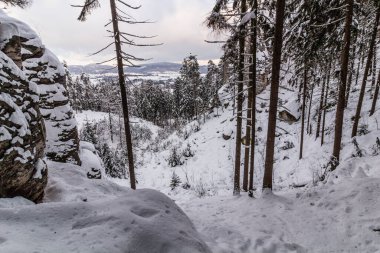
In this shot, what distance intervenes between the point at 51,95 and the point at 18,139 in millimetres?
6324

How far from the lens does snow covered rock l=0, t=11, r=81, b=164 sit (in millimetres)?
11594

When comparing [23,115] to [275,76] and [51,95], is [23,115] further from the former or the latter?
[275,76]

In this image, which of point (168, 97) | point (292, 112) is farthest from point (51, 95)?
point (168, 97)

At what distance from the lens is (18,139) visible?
6492mm

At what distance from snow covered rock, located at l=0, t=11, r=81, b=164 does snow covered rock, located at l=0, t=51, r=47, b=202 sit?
4456 millimetres

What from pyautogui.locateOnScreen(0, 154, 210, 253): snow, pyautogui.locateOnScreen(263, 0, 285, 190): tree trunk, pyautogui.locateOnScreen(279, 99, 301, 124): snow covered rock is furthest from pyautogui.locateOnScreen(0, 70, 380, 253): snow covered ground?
pyautogui.locateOnScreen(279, 99, 301, 124): snow covered rock

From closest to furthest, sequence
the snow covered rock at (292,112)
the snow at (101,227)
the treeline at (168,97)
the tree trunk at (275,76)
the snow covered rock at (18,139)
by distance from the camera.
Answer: the snow at (101,227) → the snow covered rock at (18,139) → the tree trunk at (275,76) → the snow covered rock at (292,112) → the treeline at (168,97)

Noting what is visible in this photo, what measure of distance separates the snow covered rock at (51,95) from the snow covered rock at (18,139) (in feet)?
14.6

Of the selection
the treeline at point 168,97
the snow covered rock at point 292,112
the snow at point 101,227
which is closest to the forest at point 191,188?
the snow at point 101,227

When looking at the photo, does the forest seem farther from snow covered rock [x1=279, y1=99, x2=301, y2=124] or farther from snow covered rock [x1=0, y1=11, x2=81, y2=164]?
snow covered rock [x1=279, y1=99, x2=301, y2=124]

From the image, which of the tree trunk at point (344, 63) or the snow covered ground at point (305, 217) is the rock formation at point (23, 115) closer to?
the snow covered ground at point (305, 217)

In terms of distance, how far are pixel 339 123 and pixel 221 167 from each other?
14.8 m

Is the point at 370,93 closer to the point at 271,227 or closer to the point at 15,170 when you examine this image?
the point at 271,227

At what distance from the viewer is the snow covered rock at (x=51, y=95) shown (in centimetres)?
1159
